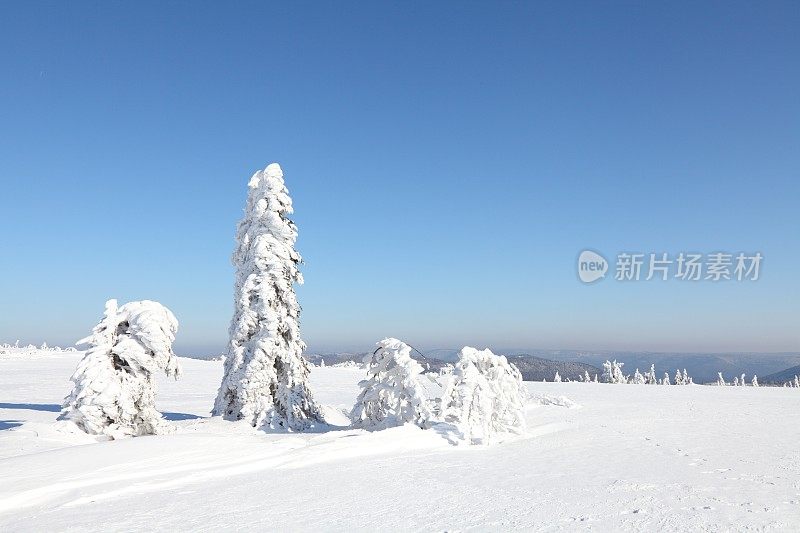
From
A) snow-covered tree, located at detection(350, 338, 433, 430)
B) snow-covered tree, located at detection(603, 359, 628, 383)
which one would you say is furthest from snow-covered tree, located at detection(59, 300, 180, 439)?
snow-covered tree, located at detection(603, 359, 628, 383)

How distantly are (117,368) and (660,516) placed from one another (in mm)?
14735

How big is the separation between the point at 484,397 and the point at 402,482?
277 inches

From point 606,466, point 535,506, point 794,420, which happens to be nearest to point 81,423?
point 535,506

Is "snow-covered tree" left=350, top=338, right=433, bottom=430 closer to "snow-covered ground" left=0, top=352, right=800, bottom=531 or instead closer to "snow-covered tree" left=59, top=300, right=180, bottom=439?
"snow-covered ground" left=0, top=352, right=800, bottom=531

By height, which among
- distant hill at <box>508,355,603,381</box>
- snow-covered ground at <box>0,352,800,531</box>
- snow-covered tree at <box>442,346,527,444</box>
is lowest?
distant hill at <box>508,355,603,381</box>

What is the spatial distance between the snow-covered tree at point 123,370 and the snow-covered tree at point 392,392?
22.2 ft

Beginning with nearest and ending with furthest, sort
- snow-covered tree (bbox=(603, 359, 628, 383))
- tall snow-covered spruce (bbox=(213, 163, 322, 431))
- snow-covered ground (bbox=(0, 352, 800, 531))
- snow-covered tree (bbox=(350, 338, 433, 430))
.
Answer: snow-covered ground (bbox=(0, 352, 800, 531)) < snow-covered tree (bbox=(350, 338, 433, 430)) < tall snow-covered spruce (bbox=(213, 163, 322, 431)) < snow-covered tree (bbox=(603, 359, 628, 383))

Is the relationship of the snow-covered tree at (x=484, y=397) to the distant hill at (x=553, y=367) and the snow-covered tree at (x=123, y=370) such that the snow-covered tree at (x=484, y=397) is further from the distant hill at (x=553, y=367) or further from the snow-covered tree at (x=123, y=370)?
the distant hill at (x=553, y=367)

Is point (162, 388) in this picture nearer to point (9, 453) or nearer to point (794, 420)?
point (9, 453)

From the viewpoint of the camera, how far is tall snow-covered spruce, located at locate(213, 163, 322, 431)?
19.3 meters

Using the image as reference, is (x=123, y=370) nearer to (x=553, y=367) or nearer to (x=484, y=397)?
(x=484, y=397)

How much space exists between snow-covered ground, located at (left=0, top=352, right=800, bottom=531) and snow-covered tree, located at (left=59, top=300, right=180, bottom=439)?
72 centimetres

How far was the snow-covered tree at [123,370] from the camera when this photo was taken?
13883mm

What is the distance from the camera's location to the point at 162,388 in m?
40.0
